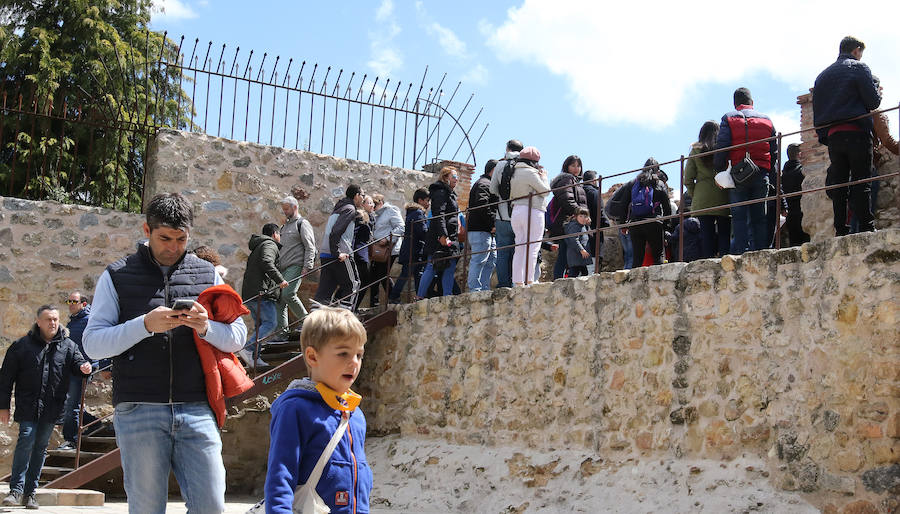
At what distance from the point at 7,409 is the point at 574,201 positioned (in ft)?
16.5

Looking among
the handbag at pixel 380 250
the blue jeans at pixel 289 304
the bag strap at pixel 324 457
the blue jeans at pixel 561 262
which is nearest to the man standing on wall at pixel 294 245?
the blue jeans at pixel 289 304

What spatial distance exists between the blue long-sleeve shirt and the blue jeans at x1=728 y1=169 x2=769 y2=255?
4.39 metres

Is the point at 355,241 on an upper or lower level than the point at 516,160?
lower

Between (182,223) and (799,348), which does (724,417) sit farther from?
(182,223)

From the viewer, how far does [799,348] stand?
20.0 ft

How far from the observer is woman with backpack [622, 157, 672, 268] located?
8.22 m

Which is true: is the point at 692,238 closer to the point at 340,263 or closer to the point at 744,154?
the point at 744,154

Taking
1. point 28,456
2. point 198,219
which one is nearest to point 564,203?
point 198,219

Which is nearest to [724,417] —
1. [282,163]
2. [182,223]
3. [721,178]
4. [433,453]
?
[721,178]

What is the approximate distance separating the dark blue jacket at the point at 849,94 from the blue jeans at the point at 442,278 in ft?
13.1

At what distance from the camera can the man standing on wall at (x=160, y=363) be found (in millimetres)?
3709

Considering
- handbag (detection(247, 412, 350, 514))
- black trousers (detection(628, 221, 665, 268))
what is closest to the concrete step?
black trousers (detection(628, 221, 665, 268))

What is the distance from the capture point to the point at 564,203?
29.7ft

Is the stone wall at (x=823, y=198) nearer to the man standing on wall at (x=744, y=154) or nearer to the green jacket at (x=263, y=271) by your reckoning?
the man standing on wall at (x=744, y=154)
